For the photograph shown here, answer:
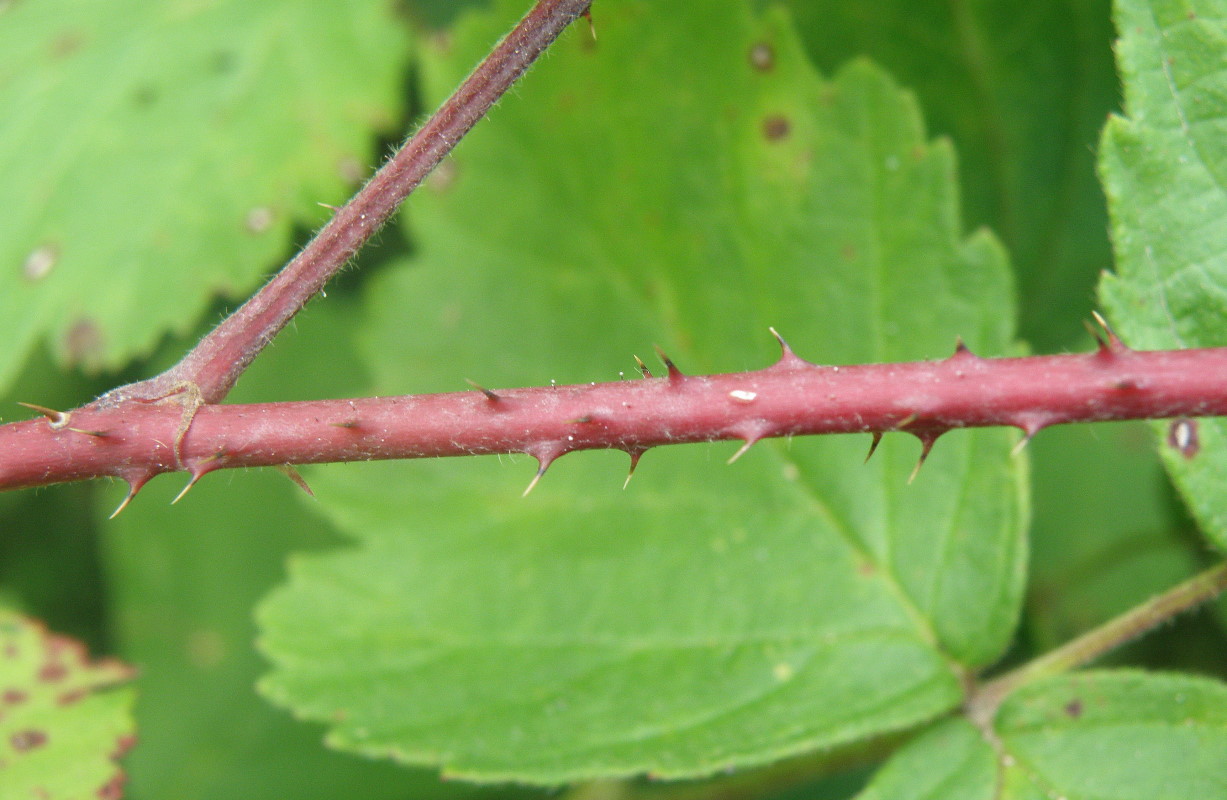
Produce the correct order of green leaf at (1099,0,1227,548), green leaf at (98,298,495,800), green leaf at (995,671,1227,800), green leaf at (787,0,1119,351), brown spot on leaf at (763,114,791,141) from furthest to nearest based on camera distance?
1. green leaf at (98,298,495,800)
2. green leaf at (787,0,1119,351)
3. brown spot on leaf at (763,114,791,141)
4. green leaf at (995,671,1227,800)
5. green leaf at (1099,0,1227,548)

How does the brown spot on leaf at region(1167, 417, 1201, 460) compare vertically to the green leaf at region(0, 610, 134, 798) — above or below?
above

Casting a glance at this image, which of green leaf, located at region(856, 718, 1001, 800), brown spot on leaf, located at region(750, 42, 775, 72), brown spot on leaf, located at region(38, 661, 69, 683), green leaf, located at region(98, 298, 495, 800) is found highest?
brown spot on leaf, located at region(750, 42, 775, 72)

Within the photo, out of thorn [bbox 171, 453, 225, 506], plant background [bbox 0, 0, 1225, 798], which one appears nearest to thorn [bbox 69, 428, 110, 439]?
thorn [bbox 171, 453, 225, 506]

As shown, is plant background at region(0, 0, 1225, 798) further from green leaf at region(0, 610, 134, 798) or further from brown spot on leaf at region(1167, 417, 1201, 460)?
green leaf at region(0, 610, 134, 798)

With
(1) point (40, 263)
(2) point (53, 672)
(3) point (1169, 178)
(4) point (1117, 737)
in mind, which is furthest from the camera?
(1) point (40, 263)

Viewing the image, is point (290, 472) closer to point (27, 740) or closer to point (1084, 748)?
point (27, 740)

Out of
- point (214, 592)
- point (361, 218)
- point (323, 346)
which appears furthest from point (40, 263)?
point (361, 218)

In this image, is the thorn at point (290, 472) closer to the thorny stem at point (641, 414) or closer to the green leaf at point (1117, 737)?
the thorny stem at point (641, 414)
